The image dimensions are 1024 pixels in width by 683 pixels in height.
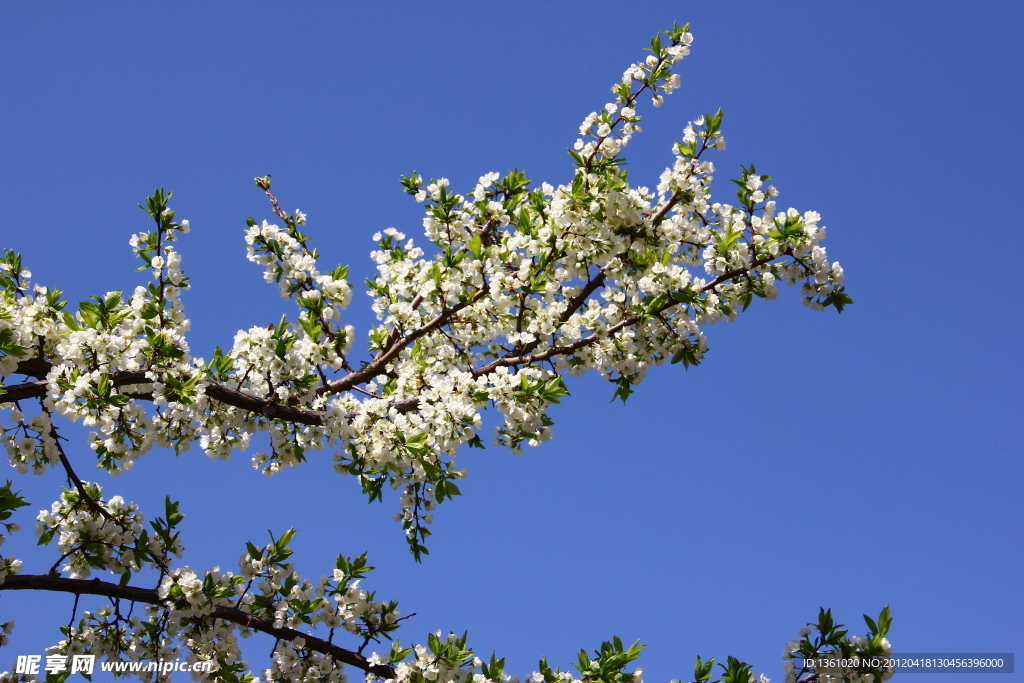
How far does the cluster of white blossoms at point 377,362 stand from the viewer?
4730 mm

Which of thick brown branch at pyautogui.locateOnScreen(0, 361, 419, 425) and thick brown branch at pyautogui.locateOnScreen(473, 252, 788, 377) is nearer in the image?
thick brown branch at pyautogui.locateOnScreen(0, 361, 419, 425)

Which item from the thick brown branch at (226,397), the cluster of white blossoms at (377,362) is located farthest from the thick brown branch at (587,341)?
the thick brown branch at (226,397)

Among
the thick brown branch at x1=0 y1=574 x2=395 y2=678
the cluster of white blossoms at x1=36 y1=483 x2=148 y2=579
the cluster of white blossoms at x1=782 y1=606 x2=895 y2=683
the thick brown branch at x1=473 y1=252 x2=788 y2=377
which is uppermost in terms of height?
the thick brown branch at x1=473 y1=252 x2=788 y2=377

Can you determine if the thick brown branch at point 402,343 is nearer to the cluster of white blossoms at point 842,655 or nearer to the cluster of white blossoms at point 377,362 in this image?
the cluster of white blossoms at point 377,362

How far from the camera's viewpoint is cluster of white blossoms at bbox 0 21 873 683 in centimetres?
473

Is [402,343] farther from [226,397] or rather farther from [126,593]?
[126,593]

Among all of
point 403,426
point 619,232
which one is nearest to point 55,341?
point 403,426

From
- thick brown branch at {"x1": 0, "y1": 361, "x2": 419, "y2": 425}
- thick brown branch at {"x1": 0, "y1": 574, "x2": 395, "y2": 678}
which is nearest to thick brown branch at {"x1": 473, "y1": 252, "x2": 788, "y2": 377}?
thick brown branch at {"x1": 0, "y1": 361, "x2": 419, "y2": 425}

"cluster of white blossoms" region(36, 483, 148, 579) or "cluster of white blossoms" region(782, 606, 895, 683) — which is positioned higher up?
"cluster of white blossoms" region(36, 483, 148, 579)

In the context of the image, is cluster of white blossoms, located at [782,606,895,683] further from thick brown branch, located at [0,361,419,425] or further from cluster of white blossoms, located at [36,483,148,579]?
cluster of white blossoms, located at [36,483,148,579]

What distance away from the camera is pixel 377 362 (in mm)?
5941

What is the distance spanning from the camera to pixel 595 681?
549 centimetres

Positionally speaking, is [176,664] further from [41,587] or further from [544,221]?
[544,221]

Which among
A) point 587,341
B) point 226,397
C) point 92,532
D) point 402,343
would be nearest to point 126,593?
point 92,532
